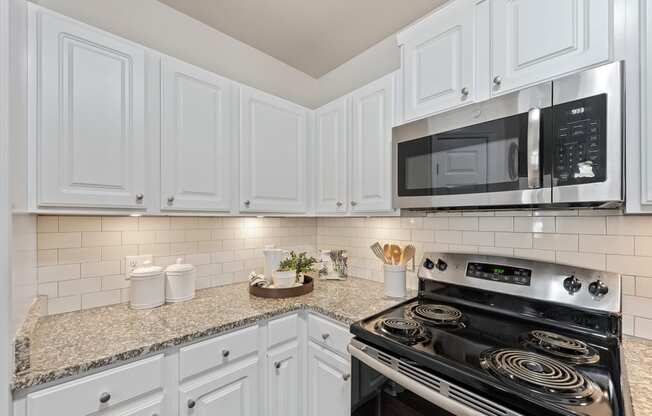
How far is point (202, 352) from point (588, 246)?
1.76 meters

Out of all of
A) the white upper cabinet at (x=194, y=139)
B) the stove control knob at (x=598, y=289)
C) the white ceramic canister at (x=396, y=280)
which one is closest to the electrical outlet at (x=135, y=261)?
the white upper cabinet at (x=194, y=139)

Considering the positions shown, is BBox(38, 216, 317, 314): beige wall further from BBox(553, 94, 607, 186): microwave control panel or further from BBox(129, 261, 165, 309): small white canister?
BBox(553, 94, 607, 186): microwave control panel

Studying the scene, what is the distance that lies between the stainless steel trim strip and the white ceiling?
6.25 ft

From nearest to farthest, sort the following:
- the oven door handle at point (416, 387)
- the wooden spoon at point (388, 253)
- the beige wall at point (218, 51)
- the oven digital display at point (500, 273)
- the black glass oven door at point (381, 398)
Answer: the oven door handle at point (416, 387) < the black glass oven door at point (381, 398) < the oven digital display at point (500, 273) < the beige wall at point (218, 51) < the wooden spoon at point (388, 253)

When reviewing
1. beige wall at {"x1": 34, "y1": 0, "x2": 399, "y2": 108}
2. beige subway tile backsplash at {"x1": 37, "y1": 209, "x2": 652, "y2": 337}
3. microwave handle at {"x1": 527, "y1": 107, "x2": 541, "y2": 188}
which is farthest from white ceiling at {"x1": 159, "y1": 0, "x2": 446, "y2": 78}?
beige subway tile backsplash at {"x1": 37, "y1": 209, "x2": 652, "y2": 337}

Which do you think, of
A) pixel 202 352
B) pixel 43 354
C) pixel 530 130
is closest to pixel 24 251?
pixel 43 354

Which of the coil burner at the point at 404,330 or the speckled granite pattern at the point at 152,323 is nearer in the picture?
the speckled granite pattern at the point at 152,323

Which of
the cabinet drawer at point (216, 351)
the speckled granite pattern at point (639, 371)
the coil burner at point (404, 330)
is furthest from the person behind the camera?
the cabinet drawer at point (216, 351)

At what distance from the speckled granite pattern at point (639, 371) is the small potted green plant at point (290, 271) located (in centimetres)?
146

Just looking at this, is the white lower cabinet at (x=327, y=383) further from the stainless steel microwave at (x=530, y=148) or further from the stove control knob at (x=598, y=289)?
the stove control knob at (x=598, y=289)

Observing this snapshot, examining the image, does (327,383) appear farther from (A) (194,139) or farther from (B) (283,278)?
(A) (194,139)

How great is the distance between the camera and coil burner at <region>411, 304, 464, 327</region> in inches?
48.8

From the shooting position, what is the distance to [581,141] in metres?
0.92

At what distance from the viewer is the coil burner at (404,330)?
42.6 inches
